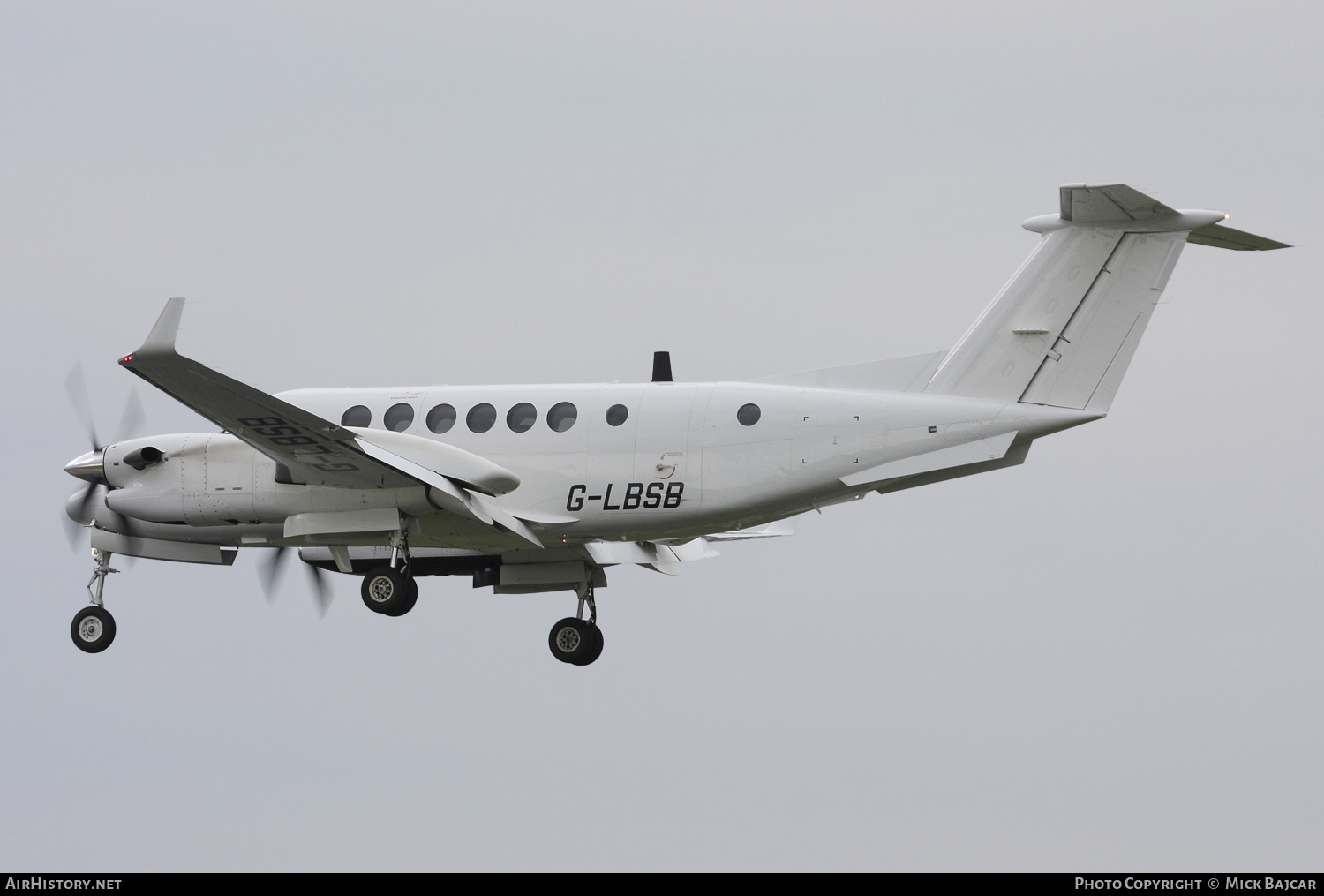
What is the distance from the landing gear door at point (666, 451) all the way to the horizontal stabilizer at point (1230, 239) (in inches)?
298

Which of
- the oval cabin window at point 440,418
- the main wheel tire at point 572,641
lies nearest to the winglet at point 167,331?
the oval cabin window at point 440,418

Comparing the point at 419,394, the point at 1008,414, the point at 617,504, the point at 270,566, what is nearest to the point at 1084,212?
the point at 1008,414

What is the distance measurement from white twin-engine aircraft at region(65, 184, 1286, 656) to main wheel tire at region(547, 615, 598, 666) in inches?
65.2

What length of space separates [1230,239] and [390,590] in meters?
13.1

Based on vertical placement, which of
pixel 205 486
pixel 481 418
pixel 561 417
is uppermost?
pixel 481 418

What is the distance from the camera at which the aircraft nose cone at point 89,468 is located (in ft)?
101

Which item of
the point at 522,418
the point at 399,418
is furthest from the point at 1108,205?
the point at 399,418

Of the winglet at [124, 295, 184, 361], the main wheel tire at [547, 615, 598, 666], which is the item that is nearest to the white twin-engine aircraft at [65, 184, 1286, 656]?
the winglet at [124, 295, 184, 361]

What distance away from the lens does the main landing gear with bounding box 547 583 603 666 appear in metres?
32.0

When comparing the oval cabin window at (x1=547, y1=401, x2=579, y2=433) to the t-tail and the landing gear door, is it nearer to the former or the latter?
the landing gear door

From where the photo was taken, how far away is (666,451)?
2852 cm

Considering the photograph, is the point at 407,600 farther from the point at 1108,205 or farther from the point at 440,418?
the point at 1108,205

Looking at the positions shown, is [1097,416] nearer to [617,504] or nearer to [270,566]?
[617,504]

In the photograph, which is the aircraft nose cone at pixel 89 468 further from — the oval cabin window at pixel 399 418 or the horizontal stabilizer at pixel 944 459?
the horizontal stabilizer at pixel 944 459
